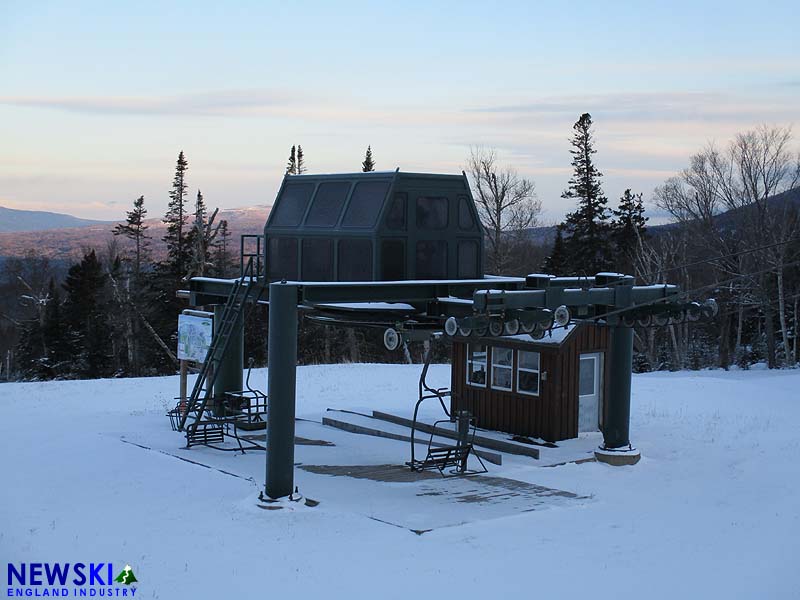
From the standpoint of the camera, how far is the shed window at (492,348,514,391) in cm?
2048

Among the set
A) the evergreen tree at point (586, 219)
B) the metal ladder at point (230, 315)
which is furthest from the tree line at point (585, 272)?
the metal ladder at point (230, 315)

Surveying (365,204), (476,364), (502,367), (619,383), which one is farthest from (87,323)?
(619,383)

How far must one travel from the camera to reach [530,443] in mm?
19422

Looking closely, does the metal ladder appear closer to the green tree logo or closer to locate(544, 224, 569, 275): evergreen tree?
the green tree logo

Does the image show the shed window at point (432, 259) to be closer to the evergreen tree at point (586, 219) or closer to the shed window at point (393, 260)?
the shed window at point (393, 260)

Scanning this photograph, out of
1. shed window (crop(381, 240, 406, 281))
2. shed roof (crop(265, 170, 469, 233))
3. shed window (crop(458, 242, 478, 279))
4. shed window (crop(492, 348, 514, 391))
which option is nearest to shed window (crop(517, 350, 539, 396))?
shed window (crop(492, 348, 514, 391))

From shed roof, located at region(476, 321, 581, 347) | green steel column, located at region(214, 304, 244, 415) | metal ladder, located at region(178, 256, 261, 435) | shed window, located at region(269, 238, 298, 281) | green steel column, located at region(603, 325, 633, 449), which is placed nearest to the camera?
shed window, located at region(269, 238, 298, 281)

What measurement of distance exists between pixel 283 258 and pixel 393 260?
273cm

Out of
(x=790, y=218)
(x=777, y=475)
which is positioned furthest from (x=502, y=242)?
(x=777, y=475)

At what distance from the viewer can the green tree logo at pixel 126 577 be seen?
1034cm

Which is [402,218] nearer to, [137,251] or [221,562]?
[221,562]

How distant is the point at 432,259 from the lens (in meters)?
17.0

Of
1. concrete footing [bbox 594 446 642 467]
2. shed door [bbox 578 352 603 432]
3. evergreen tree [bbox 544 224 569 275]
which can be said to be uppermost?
evergreen tree [bbox 544 224 569 275]

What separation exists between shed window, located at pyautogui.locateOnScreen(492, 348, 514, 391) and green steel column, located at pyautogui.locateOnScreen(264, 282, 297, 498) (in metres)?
7.51
